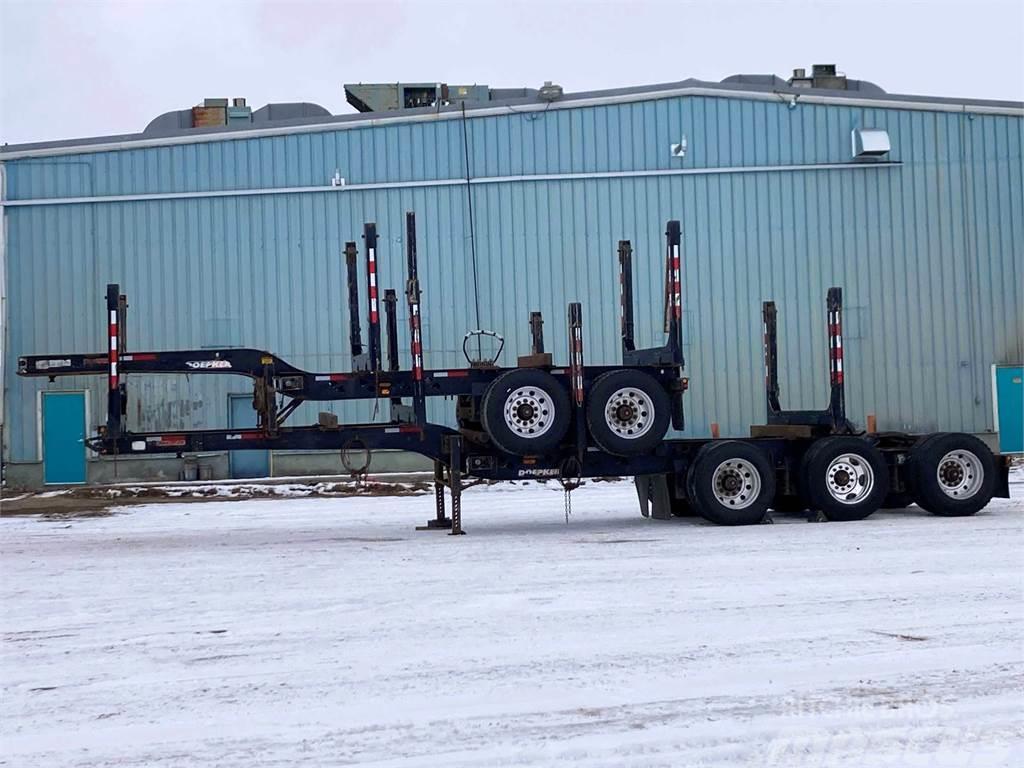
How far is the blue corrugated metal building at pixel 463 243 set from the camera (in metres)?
26.0

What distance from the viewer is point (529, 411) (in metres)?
14.0

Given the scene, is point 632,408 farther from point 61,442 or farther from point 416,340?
point 61,442

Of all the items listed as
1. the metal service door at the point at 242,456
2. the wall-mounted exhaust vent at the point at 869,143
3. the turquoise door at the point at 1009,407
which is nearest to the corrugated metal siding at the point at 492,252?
the metal service door at the point at 242,456

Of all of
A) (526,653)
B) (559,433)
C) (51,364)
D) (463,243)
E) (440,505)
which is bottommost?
(526,653)

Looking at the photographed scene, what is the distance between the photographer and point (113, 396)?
13414 mm

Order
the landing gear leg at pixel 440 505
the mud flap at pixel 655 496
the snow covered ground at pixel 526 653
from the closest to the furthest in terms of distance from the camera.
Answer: the snow covered ground at pixel 526 653, the landing gear leg at pixel 440 505, the mud flap at pixel 655 496

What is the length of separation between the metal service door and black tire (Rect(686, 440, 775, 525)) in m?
14.0

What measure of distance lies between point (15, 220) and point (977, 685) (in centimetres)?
2397

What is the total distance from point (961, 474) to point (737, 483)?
112 inches

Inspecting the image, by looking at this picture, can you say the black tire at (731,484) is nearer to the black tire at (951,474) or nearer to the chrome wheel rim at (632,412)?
the chrome wheel rim at (632,412)

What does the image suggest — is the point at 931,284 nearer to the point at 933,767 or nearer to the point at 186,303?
the point at 186,303

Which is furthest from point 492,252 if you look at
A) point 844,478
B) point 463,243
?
point 844,478

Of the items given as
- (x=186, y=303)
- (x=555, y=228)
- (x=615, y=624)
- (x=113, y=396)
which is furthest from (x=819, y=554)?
(x=186, y=303)

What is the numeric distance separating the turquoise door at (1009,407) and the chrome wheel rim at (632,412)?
15.4m
